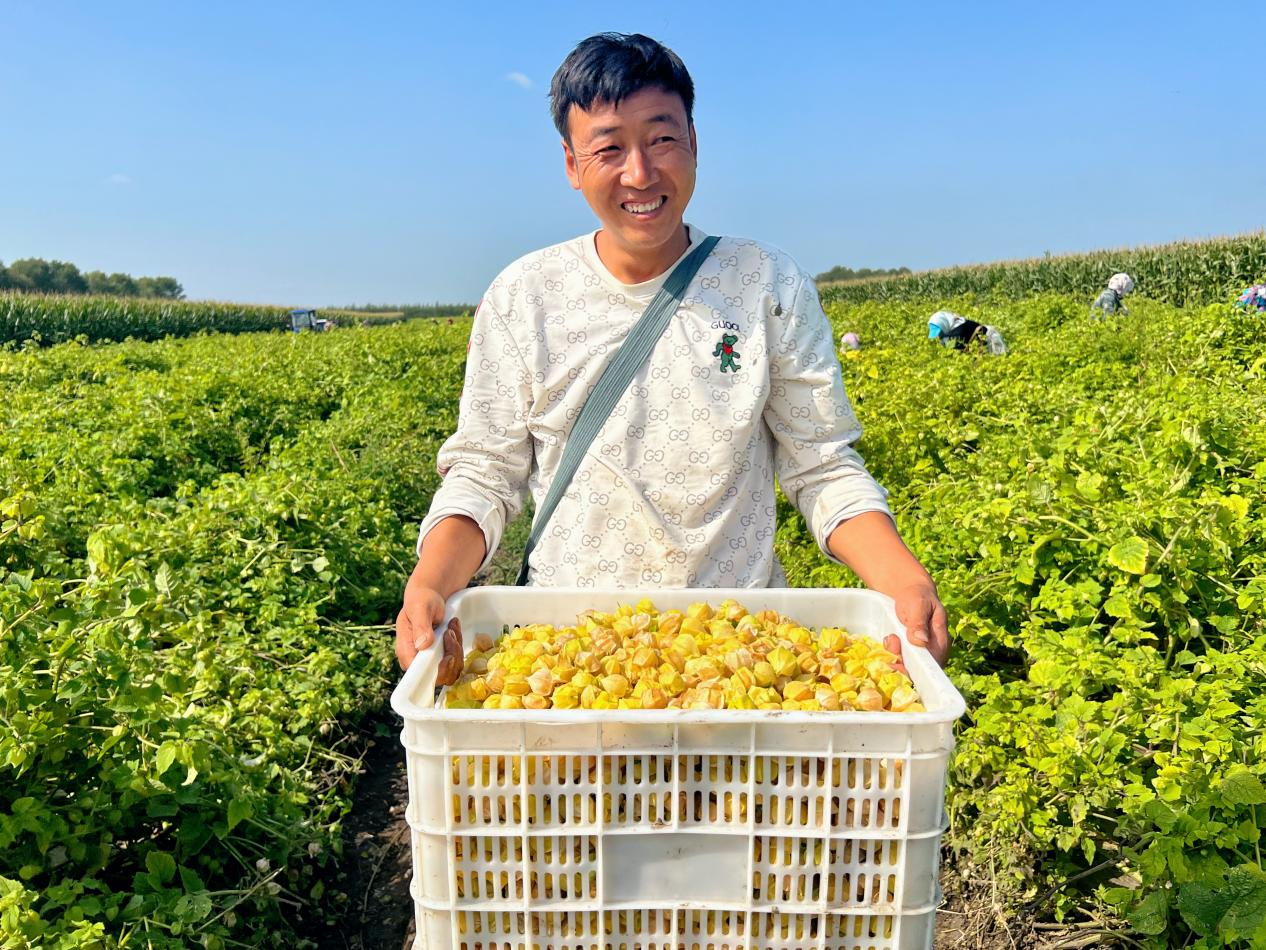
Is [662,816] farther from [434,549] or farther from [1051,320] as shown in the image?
[1051,320]

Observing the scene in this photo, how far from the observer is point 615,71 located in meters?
1.83

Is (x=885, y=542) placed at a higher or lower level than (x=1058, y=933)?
higher

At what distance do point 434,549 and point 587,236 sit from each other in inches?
32.4

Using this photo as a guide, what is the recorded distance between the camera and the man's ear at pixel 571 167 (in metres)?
1.95

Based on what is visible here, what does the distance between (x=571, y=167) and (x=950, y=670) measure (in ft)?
6.00

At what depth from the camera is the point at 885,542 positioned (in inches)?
69.7

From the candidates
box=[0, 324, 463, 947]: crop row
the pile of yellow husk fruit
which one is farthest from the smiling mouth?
box=[0, 324, 463, 947]: crop row

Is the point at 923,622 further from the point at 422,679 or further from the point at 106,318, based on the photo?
the point at 106,318

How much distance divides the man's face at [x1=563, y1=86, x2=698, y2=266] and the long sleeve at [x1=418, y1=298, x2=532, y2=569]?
1.14ft

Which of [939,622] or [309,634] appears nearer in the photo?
[939,622]

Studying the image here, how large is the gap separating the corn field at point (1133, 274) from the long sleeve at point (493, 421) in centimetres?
1661

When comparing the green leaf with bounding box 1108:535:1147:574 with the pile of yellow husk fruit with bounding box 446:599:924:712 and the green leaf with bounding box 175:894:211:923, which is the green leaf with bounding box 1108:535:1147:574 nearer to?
the pile of yellow husk fruit with bounding box 446:599:924:712

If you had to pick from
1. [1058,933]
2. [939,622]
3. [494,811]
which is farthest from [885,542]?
[1058,933]

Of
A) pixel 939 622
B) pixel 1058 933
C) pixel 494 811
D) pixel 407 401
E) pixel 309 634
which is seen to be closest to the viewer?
pixel 494 811
